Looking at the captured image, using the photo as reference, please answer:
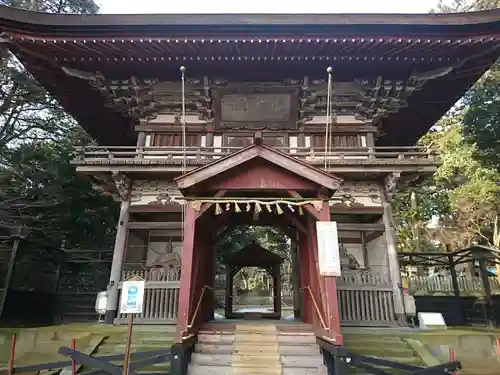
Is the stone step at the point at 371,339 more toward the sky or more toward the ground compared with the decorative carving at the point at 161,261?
more toward the ground

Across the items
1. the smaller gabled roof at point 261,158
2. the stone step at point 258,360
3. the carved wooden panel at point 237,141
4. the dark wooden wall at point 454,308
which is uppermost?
the carved wooden panel at point 237,141

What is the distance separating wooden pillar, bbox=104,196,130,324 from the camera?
8984 mm

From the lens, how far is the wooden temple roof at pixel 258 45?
913 centimetres

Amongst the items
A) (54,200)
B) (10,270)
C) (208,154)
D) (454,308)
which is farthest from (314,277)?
(54,200)

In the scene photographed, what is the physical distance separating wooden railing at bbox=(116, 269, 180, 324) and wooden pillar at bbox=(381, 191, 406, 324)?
5.82 meters

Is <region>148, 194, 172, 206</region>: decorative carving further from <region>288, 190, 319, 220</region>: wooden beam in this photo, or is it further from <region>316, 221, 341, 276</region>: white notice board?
<region>316, 221, 341, 276</region>: white notice board

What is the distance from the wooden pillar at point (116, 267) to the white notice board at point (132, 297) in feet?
15.7

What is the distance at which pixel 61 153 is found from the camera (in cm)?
1619

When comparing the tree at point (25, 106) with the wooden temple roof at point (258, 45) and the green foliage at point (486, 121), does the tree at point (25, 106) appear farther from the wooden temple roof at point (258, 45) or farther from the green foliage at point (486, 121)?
the green foliage at point (486, 121)

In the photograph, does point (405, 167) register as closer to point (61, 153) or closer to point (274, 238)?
point (61, 153)

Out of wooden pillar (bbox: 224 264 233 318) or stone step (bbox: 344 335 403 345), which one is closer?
stone step (bbox: 344 335 403 345)

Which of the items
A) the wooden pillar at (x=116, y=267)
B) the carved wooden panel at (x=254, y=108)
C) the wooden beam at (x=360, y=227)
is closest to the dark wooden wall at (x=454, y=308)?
the wooden beam at (x=360, y=227)

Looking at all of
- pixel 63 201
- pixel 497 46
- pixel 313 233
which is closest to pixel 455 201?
pixel 497 46

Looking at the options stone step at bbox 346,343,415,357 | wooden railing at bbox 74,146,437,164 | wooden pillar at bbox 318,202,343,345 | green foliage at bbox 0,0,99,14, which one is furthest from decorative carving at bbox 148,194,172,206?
green foliage at bbox 0,0,99,14
